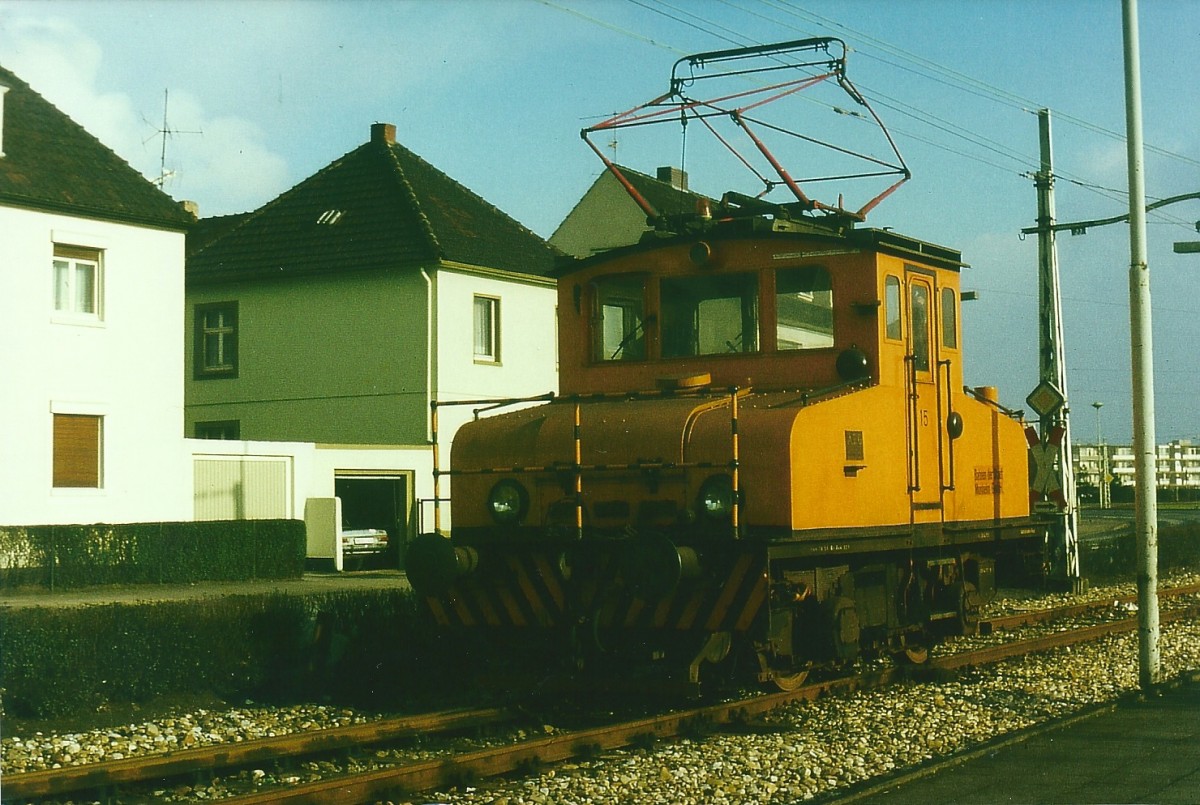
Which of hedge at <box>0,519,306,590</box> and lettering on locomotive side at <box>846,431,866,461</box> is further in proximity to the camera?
hedge at <box>0,519,306,590</box>

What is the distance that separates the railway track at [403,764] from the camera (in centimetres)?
735

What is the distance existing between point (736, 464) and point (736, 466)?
2cm

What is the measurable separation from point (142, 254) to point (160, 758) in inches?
783

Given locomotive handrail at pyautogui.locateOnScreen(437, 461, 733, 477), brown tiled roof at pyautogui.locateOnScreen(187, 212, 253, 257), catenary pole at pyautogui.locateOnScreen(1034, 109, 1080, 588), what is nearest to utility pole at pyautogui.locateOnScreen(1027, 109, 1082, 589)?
catenary pole at pyautogui.locateOnScreen(1034, 109, 1080, 588)

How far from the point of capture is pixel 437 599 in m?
10.8

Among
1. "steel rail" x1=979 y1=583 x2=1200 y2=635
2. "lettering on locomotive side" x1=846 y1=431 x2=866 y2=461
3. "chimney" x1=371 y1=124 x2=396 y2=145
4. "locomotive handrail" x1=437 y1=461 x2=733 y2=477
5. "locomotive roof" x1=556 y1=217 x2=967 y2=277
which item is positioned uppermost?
"chimney" x1=371 y1=124 x2=396 y2=145

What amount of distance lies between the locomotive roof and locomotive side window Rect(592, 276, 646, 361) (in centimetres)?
24

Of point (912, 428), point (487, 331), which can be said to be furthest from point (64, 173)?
point (912, 428)

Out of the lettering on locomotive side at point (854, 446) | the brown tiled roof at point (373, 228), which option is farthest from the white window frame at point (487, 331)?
the lettering on locomotive side at point (854, 446)

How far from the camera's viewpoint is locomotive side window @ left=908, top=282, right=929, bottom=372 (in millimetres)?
11383

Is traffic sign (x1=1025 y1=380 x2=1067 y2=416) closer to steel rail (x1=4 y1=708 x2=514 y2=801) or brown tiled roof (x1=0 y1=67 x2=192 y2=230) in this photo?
steel rail (x1=4 y1=708 x2=514 y2=801)

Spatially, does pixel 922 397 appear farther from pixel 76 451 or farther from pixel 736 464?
pixel 76 451

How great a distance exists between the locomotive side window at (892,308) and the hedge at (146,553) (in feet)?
47.5

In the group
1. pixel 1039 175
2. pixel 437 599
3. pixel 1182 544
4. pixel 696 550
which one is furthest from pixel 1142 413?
pixel 1182 544
